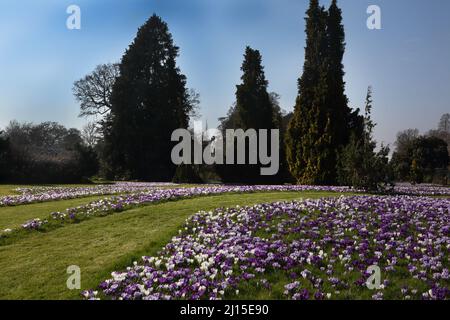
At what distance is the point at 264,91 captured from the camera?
126ft

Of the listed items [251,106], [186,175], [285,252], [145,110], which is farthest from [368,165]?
[145,110]

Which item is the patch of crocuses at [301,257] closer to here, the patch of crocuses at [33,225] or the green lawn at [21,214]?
the patch of crocuses at [33,225]

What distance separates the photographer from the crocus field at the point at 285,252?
21.3ft

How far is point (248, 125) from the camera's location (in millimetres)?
37906

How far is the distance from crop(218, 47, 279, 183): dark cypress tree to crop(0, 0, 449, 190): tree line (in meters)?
0.10

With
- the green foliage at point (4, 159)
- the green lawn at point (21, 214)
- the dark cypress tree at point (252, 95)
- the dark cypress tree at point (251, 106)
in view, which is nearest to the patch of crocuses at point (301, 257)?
the green lawn at point (21, 214)

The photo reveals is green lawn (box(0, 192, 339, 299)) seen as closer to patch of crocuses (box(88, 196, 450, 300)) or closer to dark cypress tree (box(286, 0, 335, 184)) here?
patch of crocuses (box(88, 196, 450, 300))

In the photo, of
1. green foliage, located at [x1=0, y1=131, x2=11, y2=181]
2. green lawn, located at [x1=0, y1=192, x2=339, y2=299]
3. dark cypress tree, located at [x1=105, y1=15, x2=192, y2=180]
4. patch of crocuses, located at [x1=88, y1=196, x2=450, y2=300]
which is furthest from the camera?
dark cypress tree, located at [x1=105, y1=15, x2=192, y2=180]

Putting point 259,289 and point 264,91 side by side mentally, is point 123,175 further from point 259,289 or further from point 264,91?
point 259,289

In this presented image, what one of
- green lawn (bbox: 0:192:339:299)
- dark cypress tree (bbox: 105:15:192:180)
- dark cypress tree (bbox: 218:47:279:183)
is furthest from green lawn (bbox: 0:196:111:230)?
dark cypress tree (bbox: 105:15:192:180)

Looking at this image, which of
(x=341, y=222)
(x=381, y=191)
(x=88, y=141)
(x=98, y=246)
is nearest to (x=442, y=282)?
(x=341, y=222)

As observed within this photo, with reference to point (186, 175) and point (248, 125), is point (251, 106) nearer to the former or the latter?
point (248, 125)

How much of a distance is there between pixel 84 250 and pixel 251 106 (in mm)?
30219

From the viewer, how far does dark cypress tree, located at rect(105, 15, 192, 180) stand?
43750 millimetres
